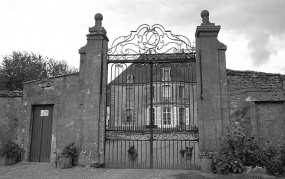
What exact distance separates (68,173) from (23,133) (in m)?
3.03

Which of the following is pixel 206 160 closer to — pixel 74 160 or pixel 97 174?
pixel 97 174

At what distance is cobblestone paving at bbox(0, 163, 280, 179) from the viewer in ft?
19.3

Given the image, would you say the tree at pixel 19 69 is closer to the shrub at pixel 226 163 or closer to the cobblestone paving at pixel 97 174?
the cobblestone paving at pixel 97 174

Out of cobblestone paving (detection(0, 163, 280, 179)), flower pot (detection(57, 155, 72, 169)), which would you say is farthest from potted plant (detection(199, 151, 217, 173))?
flower pot (detection(57, 155, 72, 169))

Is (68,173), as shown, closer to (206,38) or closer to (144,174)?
(144,174)

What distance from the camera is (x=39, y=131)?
8297mm

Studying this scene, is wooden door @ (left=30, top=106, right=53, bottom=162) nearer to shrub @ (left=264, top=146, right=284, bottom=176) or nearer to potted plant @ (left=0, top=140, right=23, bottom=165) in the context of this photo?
potted plant @ (left=0, top=140, right=23, bottom=165)

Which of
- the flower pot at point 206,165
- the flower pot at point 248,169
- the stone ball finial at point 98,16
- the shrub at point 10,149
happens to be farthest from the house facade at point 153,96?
the shrub at point 10,149

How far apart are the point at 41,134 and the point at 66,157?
182 centimetres

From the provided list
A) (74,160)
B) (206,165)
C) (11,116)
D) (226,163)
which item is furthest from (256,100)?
(11,116)

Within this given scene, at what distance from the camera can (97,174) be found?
631cm

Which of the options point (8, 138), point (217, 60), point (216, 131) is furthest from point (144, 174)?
point (8, 138)

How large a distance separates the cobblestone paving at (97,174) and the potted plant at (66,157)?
0.65ft

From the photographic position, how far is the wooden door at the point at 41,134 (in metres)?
8.08
